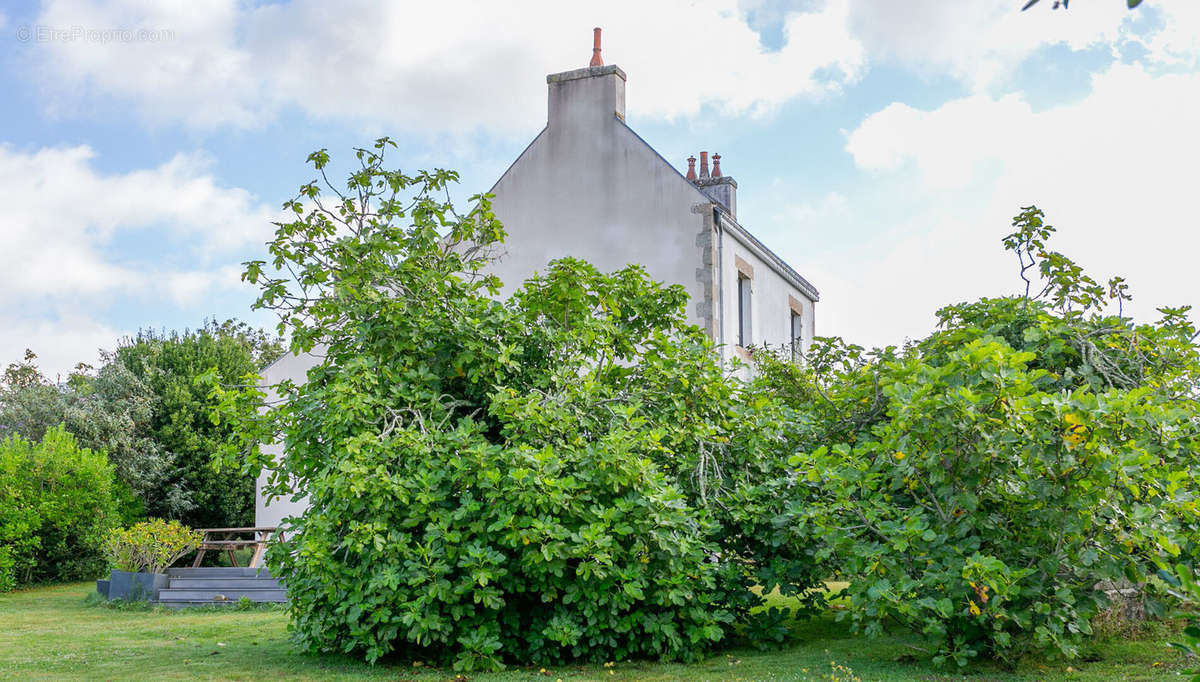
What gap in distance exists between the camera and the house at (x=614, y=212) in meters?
16.9

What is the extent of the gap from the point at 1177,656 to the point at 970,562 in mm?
1992

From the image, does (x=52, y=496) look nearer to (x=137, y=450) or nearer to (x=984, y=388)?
(x=137, y=450)

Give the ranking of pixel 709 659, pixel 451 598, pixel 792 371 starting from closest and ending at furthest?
1. pixel 451 598
2. pixel 709 659
3. pixel 792 371

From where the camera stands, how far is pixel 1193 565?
20.7 feet

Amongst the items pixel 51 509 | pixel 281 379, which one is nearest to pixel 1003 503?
pixel 281 379

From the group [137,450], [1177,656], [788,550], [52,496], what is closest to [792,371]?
[788,550]

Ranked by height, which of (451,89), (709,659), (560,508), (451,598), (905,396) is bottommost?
(709,659)


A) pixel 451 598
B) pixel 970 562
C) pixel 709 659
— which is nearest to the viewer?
pixel 970 562

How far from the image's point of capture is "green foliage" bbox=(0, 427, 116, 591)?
61.4 feet

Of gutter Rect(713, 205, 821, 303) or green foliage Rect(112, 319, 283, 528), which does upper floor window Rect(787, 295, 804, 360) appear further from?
green foliage Rect(112, 319, 283, 528)

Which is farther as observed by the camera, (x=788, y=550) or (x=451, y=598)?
(x=788, y=550)

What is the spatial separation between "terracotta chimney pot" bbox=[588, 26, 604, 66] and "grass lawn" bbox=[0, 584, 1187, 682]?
12.0m

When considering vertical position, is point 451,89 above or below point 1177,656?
above

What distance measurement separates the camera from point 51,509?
19156mm
